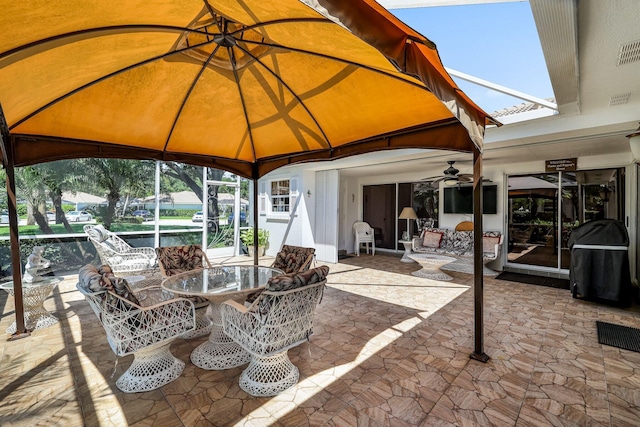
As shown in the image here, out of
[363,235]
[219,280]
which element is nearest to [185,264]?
[219,280]

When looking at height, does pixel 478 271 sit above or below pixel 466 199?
below

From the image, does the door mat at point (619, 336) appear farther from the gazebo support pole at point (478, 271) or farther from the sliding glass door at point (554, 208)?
the sliding glass door at point (554, 208)

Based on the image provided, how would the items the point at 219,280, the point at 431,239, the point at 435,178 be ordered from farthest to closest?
the point at 435,178 → the point at 431,239 → the point at 219,280

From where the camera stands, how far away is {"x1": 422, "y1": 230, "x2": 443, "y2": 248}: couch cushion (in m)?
7.20

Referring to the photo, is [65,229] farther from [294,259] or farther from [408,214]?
[408,214]

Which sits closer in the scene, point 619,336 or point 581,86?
point 581,86

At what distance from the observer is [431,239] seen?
732 centimetres

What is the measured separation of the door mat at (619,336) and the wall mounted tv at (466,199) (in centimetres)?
369

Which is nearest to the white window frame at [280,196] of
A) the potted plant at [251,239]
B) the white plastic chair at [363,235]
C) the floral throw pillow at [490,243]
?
the potted plant at [251,239]

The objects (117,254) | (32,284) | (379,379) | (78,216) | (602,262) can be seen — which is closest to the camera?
(379,379)

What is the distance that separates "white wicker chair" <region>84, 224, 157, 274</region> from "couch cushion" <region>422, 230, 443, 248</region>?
6292mm

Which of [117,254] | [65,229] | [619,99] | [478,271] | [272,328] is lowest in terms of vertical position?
[272,328]

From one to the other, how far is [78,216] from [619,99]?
30.0 ft

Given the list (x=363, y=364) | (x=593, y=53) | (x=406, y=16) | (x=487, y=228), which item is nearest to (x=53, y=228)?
(x=363, y=364)
